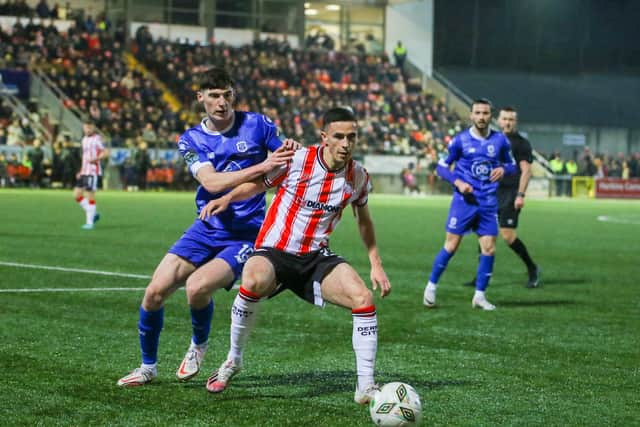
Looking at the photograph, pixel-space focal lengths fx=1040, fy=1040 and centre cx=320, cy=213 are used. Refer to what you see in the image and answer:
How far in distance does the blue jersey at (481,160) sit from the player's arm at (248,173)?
16.3ft

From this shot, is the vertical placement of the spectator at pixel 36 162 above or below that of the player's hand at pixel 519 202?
below

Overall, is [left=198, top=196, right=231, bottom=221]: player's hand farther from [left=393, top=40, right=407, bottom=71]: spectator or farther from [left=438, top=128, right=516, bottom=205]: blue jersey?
[left=393, top=40, right=407, bottom=71]: spectator

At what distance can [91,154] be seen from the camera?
22516 mm

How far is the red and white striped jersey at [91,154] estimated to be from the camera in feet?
73.4

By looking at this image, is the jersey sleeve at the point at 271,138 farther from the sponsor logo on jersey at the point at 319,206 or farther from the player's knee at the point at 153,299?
the player's knee at the point at 153,299

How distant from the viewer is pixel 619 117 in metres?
57.8

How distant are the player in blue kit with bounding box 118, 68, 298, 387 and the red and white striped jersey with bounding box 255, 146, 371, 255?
20cm

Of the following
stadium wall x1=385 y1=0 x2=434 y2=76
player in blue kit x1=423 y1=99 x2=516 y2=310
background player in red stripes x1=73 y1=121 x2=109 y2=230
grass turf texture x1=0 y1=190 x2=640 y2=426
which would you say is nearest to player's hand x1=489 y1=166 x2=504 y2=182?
player in blue kit x1=423 y1=99 x2=516 y2=310

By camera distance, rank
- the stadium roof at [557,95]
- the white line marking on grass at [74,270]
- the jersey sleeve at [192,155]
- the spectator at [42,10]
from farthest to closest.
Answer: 1. the stadium roof at [557,95]
2. the spectator at [42,10]
3. the white line marking on grass at [74,270]
4. the jersey sleeve at [192,155]

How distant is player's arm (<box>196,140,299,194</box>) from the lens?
615cm

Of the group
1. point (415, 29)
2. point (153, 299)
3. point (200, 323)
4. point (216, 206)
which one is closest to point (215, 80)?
point (216, 206)

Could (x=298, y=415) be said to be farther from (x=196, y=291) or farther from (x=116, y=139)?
(x=116, y=139)

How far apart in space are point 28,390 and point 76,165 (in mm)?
34522

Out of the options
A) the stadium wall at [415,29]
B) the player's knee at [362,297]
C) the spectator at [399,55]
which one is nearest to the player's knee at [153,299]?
the player's knee at [362,297]
